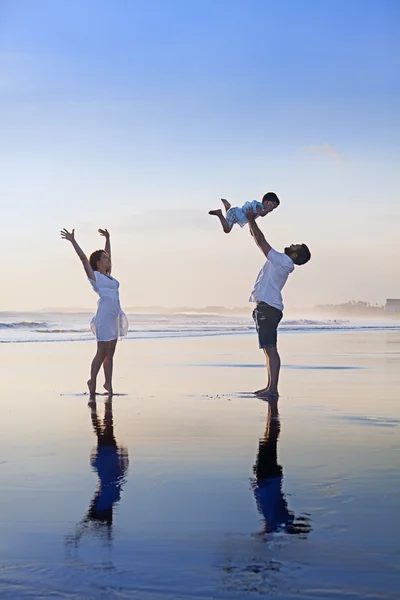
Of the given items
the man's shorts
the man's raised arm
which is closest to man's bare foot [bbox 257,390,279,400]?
the man's shorts

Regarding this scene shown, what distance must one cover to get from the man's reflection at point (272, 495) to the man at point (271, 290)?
310 cm

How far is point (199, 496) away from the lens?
420 cm

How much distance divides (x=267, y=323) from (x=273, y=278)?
467mm

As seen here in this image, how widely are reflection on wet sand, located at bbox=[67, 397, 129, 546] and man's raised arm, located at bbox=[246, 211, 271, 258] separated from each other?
2.82 metres

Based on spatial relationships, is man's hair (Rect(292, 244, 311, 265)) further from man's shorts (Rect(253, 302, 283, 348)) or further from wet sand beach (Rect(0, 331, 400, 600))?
wet sand beach (Rect(0, 331, 400, 600))

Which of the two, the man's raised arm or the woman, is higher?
the man's raised arm

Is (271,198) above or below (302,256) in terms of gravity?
above

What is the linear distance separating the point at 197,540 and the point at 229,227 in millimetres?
6037

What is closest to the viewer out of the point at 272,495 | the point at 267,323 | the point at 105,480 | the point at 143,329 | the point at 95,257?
the point at 272,495

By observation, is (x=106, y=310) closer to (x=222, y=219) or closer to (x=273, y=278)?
(x=222, y=219)

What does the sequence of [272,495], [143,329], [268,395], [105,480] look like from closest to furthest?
[272,495] → [105,480] → [268,395] → [143,329]

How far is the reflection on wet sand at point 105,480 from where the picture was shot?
11.6ft

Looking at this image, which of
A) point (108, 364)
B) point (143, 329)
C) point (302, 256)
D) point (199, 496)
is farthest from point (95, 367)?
point (143, 329)

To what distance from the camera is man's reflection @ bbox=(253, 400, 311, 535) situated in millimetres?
3578
